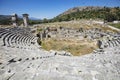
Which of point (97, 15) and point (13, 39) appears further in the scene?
point (97, 15)

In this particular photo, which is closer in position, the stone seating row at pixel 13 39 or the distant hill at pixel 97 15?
the stone seating row at pixel 13 39

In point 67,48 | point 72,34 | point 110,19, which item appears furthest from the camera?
point 110,19

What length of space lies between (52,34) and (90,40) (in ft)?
36.9

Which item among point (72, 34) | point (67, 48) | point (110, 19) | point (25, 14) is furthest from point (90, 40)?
point (110, 19)

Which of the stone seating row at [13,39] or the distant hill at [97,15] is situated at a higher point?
the distant hill at [97,15]

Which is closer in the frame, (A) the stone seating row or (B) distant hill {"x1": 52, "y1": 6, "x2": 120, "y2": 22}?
(A) the stone seating row

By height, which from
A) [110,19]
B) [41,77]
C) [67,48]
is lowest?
[67,48]

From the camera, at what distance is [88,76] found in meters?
8.00

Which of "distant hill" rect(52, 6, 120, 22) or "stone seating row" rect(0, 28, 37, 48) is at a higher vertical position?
"distant hill" rect(52, 6, 120, 22)

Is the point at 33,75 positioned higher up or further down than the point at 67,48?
higher up

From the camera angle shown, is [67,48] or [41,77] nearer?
[41,77]

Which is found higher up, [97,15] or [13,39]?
[97,15]

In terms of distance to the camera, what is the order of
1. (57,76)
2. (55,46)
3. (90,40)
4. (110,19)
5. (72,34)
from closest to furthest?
(57,76)
(55,46)
(90,40)
(72,34)
(110,19)

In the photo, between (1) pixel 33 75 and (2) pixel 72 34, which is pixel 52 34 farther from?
(1) pixel 33 75
